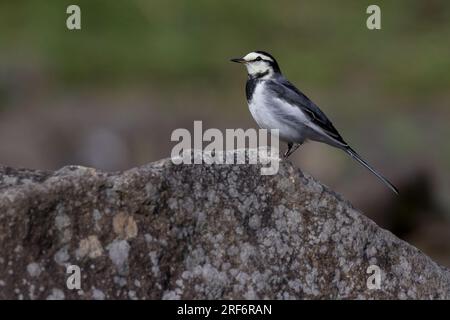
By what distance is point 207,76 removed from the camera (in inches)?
802

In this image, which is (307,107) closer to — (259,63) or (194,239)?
(259,63)

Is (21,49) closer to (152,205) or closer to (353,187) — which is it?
(353,187)

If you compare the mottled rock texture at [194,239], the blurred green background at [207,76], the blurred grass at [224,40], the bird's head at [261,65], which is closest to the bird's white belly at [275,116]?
the bird's head at [261,65]

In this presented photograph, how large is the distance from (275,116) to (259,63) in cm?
83

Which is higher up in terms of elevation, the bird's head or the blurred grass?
the blurred grass

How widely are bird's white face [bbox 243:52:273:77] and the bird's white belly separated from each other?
529 mm

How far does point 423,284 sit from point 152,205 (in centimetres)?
180

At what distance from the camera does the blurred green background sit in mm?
16953

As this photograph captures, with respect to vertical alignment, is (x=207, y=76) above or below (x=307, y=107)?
above

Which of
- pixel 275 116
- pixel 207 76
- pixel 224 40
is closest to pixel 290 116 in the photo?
pixel 275 116

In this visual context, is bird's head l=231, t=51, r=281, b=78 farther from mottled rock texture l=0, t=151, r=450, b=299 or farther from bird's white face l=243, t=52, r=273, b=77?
mottled rock texture l=0, t=151, r=450, b=299

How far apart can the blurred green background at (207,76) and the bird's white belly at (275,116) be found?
5724 mm

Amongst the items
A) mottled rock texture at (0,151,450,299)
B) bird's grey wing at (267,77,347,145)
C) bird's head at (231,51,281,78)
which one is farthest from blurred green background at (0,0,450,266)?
mottled rock texture at (0,151,450,299)

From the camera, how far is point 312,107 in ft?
31.4
